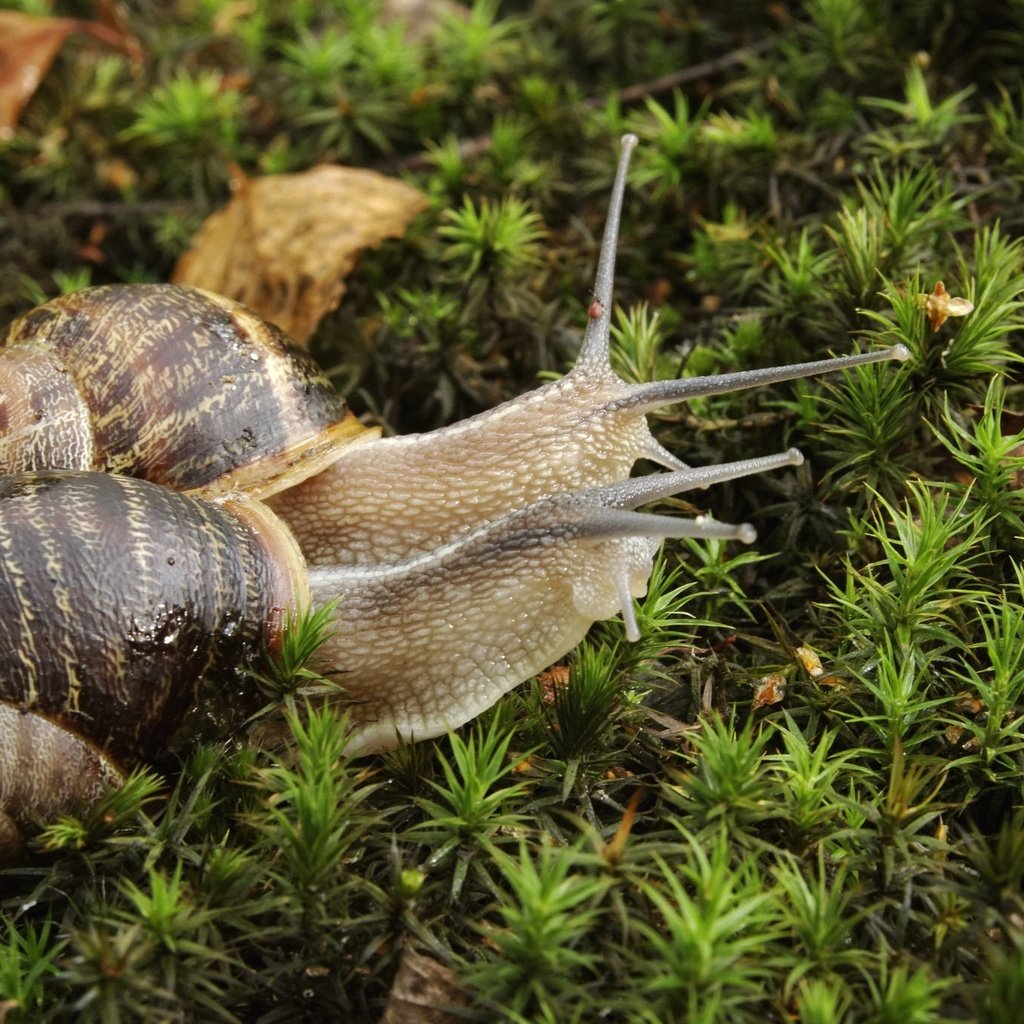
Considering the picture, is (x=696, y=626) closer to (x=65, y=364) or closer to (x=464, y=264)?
(x=464, y=264)

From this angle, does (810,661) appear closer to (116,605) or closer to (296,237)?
(116,605)

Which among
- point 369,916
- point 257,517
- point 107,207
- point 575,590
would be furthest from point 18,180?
point 369,916

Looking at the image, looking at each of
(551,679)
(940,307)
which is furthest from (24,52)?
(940,307)

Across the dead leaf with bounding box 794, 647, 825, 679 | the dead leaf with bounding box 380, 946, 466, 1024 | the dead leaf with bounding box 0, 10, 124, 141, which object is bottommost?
the dead leaf with bounding box 380, 946, 466, 1024

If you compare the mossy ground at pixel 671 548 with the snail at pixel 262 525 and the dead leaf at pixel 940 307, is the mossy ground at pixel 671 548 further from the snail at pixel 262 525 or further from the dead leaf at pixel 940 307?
the snail at pixel 262 525

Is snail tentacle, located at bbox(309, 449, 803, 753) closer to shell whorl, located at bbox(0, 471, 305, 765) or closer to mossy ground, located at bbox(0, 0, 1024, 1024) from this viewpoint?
mossy ground, located at bbox(0, 0, 1024, 1024)

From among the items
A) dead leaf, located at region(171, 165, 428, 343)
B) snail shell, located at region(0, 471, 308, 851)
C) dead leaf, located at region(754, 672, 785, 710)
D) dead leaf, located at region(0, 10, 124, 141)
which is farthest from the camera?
dead leaf, located at region(0, 10, 124, 141)

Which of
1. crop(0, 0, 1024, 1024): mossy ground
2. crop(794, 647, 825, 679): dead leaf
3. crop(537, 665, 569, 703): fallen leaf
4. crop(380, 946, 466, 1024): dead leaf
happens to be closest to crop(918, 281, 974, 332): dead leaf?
crop(0, 0, 1024, 1024): mossy ground
